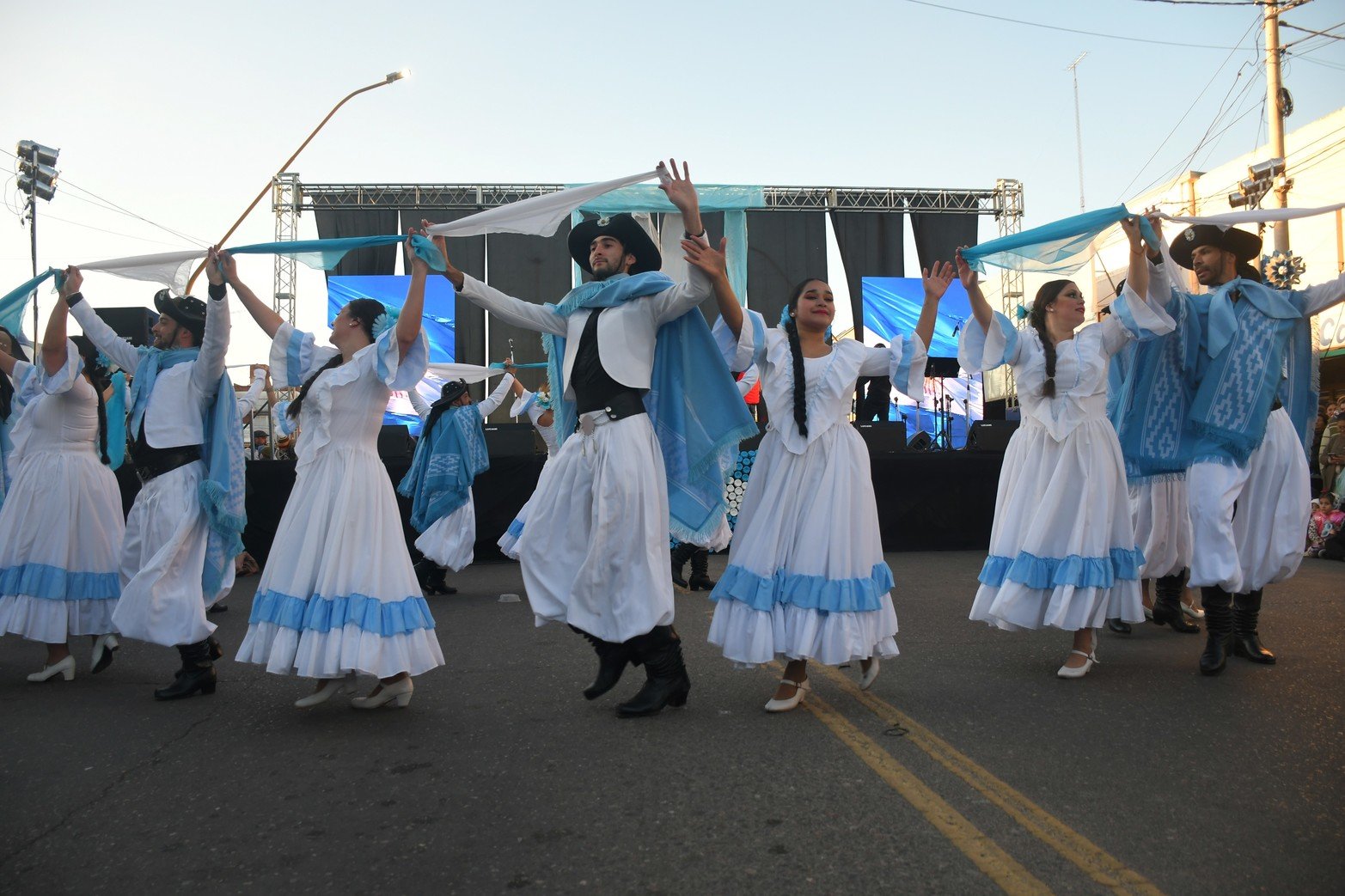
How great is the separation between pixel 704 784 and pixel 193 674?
2980 millimetres

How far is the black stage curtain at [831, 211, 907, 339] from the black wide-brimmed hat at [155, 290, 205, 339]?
644 inches

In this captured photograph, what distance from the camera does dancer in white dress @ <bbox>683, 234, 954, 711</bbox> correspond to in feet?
14.0

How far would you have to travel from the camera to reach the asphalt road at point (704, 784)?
255 cm

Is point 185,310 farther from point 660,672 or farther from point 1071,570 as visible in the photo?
point 1071,570

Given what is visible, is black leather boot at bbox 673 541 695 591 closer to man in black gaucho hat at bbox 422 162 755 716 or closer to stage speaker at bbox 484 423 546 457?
Result: man in black gaucho hat at bbox 422 162 755 716

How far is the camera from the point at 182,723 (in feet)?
14.2

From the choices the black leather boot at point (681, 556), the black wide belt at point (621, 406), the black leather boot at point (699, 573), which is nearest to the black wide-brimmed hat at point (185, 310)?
the black wide belt at point (621, 406)

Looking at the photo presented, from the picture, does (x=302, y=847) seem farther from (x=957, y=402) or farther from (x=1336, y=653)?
(x=957, y=402)

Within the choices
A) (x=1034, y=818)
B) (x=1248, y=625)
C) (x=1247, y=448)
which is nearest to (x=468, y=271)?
(x=1247, y=448)

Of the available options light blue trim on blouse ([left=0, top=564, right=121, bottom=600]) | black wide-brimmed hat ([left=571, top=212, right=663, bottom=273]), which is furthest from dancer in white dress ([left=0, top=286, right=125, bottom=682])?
black wide-brimmed hat ([left=571, top=212, right=663, bottom=273])

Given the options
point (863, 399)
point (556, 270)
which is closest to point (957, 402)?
point (863, 399)

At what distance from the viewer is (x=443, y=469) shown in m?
9.74

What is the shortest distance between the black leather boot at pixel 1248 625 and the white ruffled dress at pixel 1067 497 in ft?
1.85

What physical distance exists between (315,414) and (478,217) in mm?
1218
